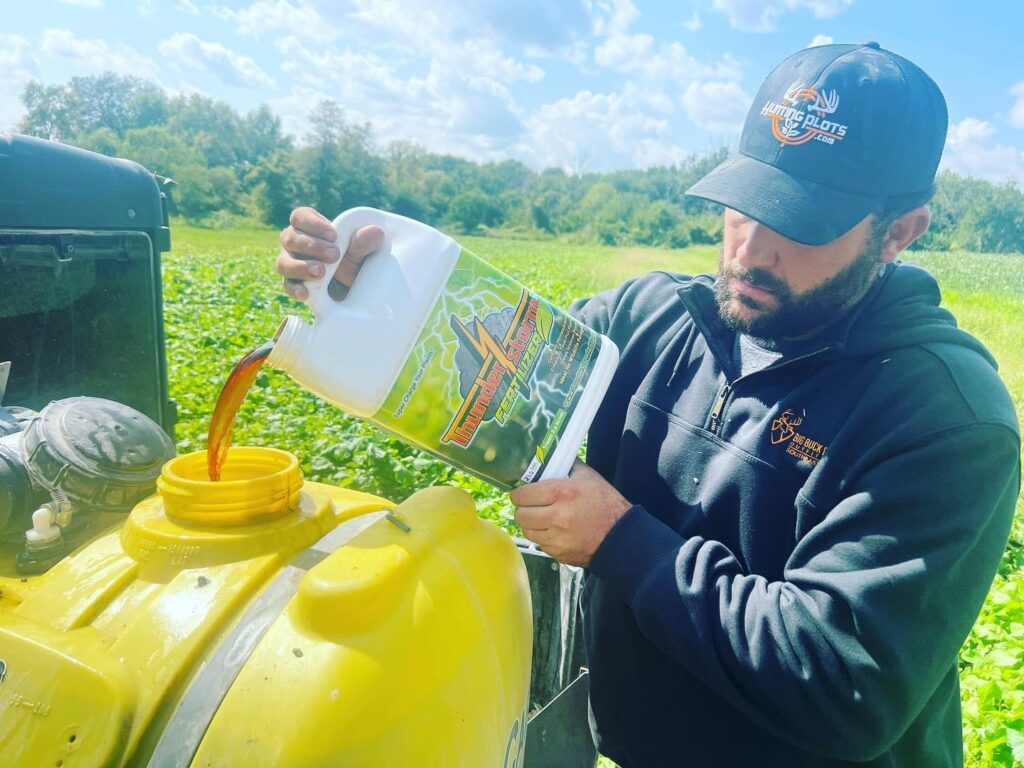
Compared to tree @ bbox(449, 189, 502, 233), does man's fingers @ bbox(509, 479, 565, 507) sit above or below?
above

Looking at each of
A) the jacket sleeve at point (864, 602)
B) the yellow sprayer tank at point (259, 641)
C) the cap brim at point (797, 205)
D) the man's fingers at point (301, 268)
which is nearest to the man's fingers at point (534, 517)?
the yellow sprayer tank at point (259, 641)

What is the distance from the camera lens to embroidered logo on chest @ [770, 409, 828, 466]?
146 centimetres

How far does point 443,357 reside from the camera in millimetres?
1293

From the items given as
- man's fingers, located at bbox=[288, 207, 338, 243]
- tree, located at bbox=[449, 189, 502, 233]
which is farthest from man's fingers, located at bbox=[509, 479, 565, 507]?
tree, located at bbox=[449, 189, 502, 233]

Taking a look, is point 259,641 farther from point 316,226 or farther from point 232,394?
point 316,226

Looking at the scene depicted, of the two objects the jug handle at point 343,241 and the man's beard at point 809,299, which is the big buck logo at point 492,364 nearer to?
the jug handle at point 343,241

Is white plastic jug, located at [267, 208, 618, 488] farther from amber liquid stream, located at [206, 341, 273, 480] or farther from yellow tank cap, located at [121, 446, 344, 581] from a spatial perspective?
yellow tank cap, located at [121, 446, 344, 581]

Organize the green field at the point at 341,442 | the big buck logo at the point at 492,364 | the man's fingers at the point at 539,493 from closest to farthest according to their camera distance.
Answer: the big buck logo at the point at 492,364
the man's fingers at the point at 539,493
the green field at the point at 341,442

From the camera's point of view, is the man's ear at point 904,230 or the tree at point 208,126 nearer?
the man's ear at point 904,230

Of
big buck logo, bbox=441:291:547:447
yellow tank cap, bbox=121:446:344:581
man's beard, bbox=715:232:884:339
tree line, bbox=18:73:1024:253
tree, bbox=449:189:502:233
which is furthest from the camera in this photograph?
tree, bbox=449:189:502:233

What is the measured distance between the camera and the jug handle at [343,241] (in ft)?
4.46

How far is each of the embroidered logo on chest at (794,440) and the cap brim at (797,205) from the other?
354 millimetres

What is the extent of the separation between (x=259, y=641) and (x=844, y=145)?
1.39 metres

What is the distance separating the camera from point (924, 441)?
4.25ft
